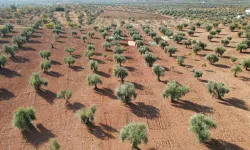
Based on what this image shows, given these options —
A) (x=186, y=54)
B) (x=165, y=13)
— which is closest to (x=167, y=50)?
(x=186, y=54)

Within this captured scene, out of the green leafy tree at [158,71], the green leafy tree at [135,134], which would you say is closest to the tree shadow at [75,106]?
the green leafy tree at [135,134]

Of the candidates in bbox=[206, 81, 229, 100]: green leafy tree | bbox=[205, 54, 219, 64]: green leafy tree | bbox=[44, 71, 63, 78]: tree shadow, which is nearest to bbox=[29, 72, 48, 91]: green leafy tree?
bbox=[44, 71, 63, 78]: tree shadow

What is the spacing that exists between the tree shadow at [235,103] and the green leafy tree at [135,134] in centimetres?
1439

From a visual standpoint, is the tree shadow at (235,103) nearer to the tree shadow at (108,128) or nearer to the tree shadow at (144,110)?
the tree shadow at (144,110)

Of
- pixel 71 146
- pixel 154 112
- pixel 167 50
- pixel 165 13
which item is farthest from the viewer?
pixel 165 13

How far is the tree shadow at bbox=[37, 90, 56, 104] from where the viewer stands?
32.1 metres

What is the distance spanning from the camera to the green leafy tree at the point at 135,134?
2188cm

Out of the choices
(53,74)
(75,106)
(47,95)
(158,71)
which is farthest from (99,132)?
(53,74)

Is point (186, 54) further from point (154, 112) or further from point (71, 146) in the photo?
point (71, 146)

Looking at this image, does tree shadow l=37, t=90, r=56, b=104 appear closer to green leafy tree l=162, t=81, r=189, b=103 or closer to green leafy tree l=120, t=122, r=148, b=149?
green leafy tree l=120, t=122, r=148, b=149

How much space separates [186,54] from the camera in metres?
52.0

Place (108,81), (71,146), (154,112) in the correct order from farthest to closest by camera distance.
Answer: (108,81), (154,112), (71,146)

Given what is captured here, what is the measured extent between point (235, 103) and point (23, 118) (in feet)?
85.3

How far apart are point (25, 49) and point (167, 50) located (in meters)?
31.7
